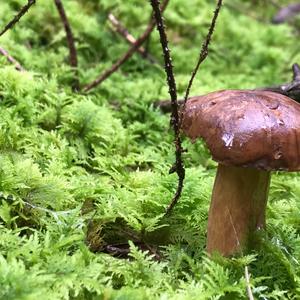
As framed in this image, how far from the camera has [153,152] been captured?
7.84 ft

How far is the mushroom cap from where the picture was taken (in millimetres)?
1376

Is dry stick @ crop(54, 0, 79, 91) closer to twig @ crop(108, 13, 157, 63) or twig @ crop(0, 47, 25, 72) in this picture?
twig @ crop(0, 47, 25, 72)

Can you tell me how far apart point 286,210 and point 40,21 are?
2297mm

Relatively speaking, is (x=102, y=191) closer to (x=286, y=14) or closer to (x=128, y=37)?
(x=128, y=37)

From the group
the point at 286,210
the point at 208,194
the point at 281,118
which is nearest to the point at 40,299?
the point at 281,118

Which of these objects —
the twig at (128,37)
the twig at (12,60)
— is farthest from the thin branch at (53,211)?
the twig at (128,37)

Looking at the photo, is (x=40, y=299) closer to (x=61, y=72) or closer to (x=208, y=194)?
(x=208, y=194)

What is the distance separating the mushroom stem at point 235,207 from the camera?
5.23ft

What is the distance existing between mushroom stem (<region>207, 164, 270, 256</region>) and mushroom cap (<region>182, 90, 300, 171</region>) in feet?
0.63

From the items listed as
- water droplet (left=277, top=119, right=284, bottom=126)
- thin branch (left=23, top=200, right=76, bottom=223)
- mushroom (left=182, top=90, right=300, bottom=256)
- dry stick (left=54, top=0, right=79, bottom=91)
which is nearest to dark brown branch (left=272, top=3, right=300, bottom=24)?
dry stick (left=54, top=0, right=79, bottom=91)

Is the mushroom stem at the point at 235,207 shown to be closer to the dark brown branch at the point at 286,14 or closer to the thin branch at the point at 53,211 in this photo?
the thin branch at the point at 53,211

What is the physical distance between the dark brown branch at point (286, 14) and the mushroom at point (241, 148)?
13.5 feet

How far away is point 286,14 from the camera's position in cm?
543

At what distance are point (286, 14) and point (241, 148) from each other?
4.49 meters
